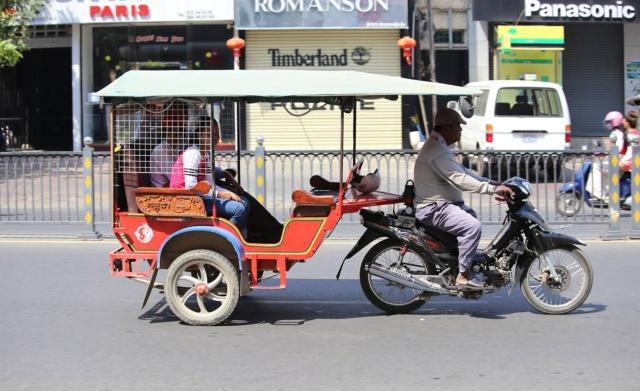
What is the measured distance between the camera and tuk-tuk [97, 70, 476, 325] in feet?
22.7

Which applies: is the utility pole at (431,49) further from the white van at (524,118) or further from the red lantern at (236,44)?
the white van at (524,118)

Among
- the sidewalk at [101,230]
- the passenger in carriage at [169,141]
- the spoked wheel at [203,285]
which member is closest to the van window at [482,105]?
the sidewalk at [101,230]

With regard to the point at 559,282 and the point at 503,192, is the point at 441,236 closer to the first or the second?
the point at 503,192

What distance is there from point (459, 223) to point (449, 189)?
33 cm

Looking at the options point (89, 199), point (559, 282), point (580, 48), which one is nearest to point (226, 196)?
point (559, 282)

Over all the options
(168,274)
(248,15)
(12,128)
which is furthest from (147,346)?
(12,128)

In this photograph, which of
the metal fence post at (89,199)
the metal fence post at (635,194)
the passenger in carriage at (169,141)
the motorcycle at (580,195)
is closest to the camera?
the passenger in carriage at (169,141)

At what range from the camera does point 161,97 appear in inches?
261

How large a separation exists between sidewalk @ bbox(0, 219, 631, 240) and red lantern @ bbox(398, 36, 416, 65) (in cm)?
1058

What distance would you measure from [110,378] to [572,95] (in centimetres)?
2296

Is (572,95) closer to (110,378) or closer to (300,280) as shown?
(300,280)

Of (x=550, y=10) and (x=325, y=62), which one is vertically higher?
(x=550, y=10)

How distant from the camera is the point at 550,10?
23.4 metres

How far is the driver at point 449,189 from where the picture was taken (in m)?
6.99
